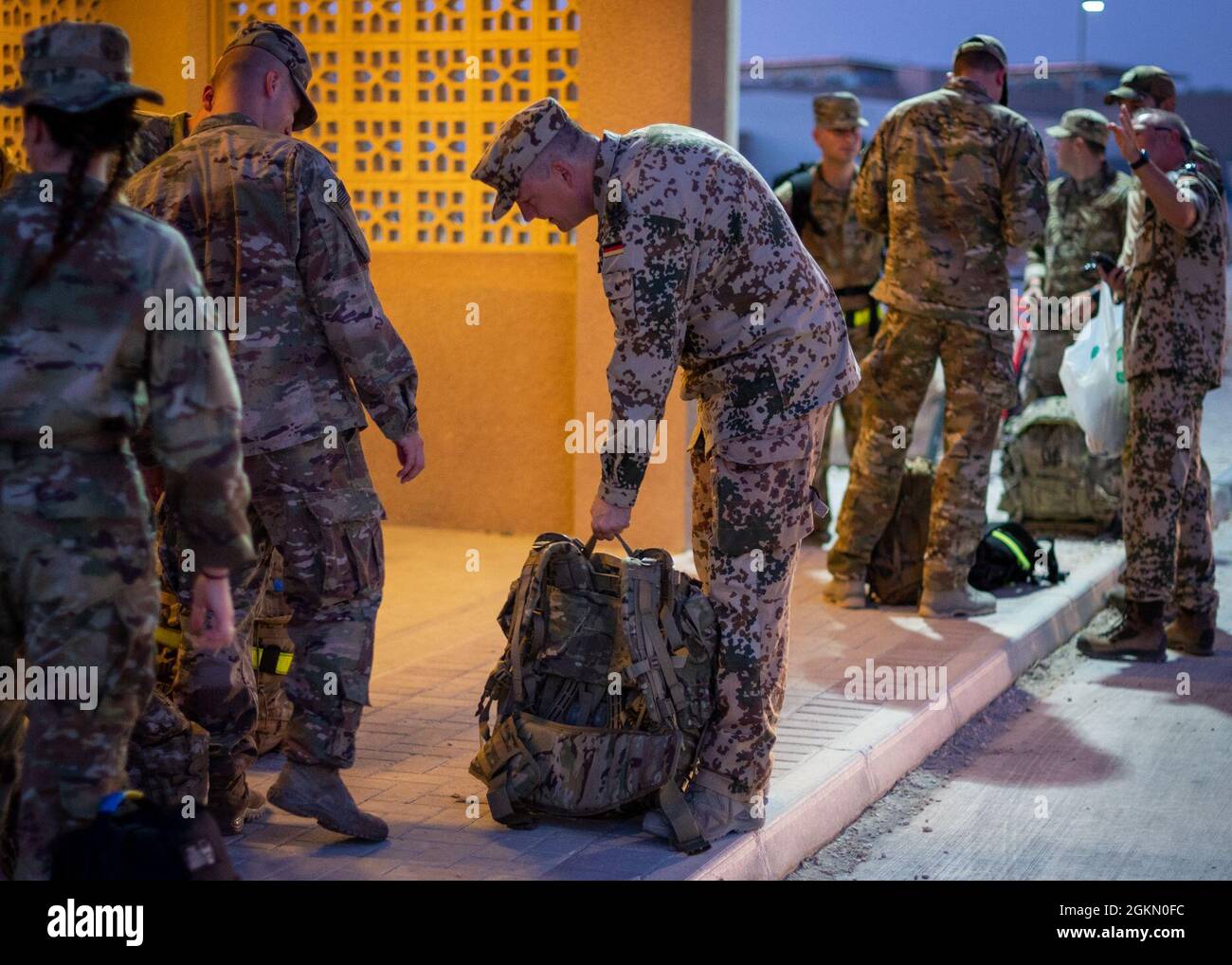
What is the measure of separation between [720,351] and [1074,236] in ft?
20.4

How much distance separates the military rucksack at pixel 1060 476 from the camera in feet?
32.0

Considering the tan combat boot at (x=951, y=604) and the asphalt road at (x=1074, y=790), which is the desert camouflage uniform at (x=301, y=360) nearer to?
the asphalt road at (x=1074, y=790)

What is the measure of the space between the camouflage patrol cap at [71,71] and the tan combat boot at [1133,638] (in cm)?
547

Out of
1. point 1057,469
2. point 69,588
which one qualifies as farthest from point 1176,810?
point 1057,469

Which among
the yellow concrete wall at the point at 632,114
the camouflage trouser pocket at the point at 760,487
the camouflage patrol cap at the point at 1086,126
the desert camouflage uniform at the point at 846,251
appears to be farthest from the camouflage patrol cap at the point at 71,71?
the camouflage patrol cap at the point at 1086,126

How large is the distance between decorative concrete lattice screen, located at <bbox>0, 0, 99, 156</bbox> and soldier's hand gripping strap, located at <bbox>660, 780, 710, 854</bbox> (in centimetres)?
543

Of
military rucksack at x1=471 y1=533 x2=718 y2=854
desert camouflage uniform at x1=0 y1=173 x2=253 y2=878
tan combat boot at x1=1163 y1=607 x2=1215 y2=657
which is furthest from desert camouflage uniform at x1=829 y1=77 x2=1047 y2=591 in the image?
desert camouflage uniform at x1=0 y1=173 x2=253 y2=878

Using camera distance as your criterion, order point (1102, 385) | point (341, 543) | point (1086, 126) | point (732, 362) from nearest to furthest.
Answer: point (341, 543) < point (732, 362) < point (1102, 385) < point (1086, 126)

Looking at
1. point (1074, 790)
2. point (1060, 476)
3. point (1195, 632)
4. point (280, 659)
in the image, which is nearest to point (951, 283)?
point (1195, 632)

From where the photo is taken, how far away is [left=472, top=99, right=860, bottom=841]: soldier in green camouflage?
14.3ft

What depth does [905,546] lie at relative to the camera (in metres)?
7.80

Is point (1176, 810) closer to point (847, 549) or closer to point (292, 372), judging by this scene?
point (847, 549)

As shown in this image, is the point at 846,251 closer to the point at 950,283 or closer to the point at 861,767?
the point at 950,283

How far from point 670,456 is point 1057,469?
8.44ft
